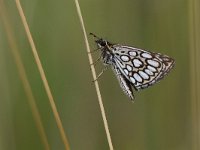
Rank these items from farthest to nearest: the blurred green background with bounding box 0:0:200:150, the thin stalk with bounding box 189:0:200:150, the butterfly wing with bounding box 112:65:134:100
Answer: the blurred green background with bounding box 0:0:200:150, the butterfly wing with bounding box 112:65:134:100, the thin stalk with bounding box 189:0:200:150

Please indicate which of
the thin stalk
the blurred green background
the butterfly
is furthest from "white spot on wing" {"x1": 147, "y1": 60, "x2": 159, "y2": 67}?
the blurred green background

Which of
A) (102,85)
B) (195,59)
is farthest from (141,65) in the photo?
(102,85)

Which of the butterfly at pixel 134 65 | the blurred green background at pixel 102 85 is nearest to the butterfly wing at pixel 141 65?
the butterfly at pixel 134 65

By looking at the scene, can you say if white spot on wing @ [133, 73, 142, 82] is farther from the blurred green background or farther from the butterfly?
the blurred green background

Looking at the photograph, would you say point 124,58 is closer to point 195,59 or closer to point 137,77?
point 137,77

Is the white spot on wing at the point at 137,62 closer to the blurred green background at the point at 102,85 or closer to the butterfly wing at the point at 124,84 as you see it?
the butterfly wing at the point at 124,84

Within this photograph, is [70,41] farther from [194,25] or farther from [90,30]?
[194,25]

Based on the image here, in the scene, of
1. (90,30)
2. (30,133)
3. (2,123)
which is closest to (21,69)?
(2,123)
